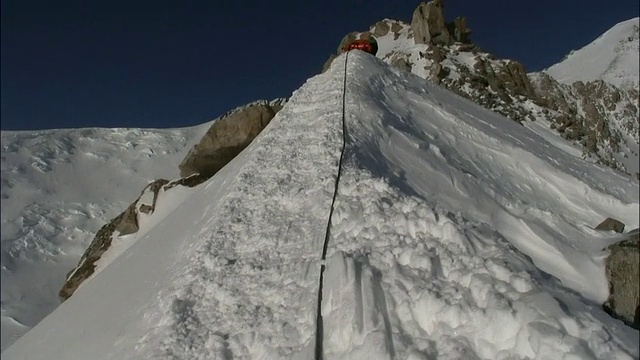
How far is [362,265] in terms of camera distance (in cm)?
560

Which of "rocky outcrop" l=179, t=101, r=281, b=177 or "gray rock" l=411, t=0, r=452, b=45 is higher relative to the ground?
"gray rock" l=411, t=0, r=452, b=45

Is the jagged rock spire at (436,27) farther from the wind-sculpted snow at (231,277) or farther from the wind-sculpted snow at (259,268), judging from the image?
the wind-sculpted snow at (259,268)

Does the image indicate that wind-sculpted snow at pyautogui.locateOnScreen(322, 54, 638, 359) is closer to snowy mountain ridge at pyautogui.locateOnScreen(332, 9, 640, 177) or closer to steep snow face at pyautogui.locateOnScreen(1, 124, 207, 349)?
snowy mountain ridge at pyautogui.locateOnScreen(332, 9, 640, 177)

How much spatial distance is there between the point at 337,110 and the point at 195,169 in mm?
5613

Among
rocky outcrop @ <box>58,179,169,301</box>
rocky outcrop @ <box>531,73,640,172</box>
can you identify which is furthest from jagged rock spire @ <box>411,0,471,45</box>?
rocky outcrop @ <box>58,179,169,301</box>

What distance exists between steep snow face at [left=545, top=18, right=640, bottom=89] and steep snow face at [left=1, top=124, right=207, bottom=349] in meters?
61.7

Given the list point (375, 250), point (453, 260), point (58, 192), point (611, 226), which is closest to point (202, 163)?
point (375, 250)

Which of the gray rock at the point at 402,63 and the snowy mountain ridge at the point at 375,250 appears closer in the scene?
the snowy mountain ridge at the point at 375,250

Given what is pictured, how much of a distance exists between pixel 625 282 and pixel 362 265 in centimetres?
400

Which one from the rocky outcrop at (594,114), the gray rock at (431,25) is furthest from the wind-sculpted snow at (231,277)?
the gray rock at (431,25)

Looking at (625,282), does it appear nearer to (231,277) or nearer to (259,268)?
(259,268)

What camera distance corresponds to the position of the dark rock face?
6223 millimetres

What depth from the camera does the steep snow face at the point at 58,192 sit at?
2559 centimetres

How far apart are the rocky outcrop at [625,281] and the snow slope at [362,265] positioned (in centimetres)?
21
